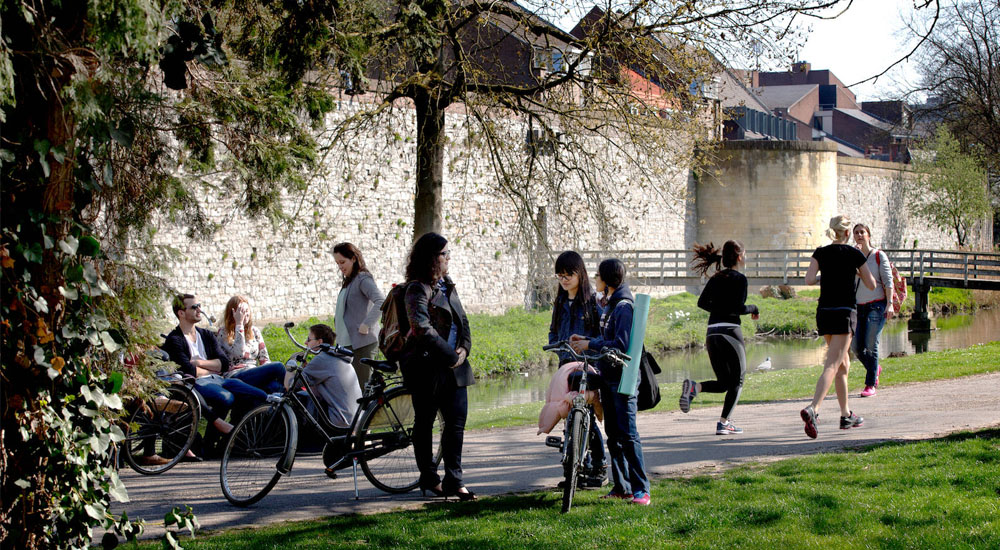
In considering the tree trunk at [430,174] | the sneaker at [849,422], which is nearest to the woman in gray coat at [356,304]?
the tree trunk at [430,174]

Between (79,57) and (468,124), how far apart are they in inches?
309

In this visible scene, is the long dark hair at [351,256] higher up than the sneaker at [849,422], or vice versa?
the long dark hair at [351,256]

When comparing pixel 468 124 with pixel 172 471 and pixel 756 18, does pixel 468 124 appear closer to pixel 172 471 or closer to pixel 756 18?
pixel 756 18

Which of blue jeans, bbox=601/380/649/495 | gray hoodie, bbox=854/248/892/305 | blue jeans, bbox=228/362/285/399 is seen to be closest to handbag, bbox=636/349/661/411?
blue jeans, bbox=601/380/649/495

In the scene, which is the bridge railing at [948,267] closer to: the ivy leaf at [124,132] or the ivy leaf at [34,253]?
the ivy leaf at [124,132]

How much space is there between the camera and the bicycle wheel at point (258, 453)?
560 centimetres

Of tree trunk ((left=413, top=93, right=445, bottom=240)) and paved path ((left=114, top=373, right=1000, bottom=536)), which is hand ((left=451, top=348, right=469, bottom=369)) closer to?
paved path ((left=114, top=373, right=1000, bottom=536))

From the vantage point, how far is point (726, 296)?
7641 mm

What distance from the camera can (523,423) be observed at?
9117mm

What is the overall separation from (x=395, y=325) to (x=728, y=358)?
3.07 meters

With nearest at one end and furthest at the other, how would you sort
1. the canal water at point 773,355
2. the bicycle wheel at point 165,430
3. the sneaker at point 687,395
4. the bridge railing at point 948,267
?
the bicycle wheel at point 165,430 < the sneaker at point 687,395 < the canal water at point 773,355 < the bridge railing at point 948,267

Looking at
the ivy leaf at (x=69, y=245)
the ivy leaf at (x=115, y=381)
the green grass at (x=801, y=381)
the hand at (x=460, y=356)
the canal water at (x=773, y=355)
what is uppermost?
the ivy leaf at (x=69, y=245)

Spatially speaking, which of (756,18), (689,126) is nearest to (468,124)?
(689,126)

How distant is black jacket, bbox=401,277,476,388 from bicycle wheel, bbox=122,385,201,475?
2154 millimetres
